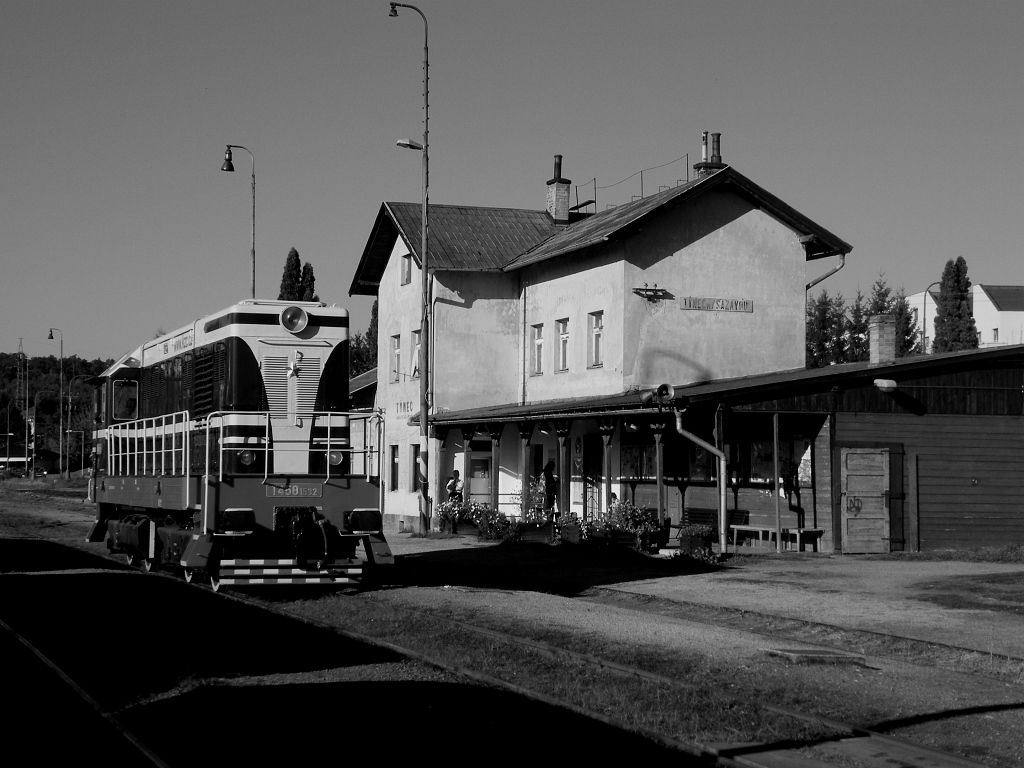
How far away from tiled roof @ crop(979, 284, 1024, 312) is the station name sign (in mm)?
64321

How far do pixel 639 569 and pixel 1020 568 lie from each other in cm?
637

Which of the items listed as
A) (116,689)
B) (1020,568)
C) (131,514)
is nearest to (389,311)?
(131,514)

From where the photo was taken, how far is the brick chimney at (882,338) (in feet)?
85.1

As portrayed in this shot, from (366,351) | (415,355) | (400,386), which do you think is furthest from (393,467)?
(366,351)

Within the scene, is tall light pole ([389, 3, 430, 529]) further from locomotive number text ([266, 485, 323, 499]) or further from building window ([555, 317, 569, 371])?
locomotive number text ([266, 485, 323, 499])

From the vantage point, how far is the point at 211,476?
51.6 feet

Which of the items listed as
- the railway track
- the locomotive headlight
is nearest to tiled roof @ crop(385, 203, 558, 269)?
the locomotive headlight

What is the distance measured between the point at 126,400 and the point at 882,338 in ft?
50.1

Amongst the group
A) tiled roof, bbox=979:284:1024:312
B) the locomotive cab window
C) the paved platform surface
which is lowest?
the paved platform surface

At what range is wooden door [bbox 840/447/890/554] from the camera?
24328 millimetres

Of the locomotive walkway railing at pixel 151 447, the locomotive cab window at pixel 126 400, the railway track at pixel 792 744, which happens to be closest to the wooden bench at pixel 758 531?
the locomotive walkway railing at pixel 151 447

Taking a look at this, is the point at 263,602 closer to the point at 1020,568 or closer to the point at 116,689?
the point at 116,689

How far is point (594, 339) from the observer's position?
3134cm

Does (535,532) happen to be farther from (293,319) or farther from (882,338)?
(293,319)
